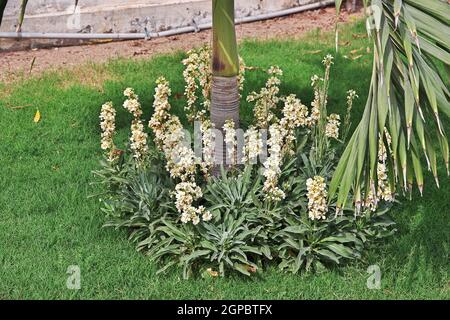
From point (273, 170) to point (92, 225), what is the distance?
1.29 m

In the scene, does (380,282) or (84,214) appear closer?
(380,282)

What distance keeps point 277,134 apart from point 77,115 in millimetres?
2414

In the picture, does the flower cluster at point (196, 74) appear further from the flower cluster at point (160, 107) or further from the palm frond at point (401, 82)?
the palm frond at point (401, 82)

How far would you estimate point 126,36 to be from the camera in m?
8.04

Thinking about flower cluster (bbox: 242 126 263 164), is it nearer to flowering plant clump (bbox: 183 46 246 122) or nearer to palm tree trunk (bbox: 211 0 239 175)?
palm tree trunk (bbox: 211 0 239 175)

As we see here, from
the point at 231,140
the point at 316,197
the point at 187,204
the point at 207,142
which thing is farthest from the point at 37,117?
the point at 316,197

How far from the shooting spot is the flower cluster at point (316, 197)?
426 cm

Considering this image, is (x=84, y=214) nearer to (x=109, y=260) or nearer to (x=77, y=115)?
(x=109, y=260)

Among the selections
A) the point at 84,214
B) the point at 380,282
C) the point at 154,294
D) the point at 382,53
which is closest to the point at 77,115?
the point at 84,214

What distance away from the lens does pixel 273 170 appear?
14.4ft

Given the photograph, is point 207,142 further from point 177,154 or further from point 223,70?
point 223,70

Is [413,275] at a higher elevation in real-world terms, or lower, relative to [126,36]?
lower

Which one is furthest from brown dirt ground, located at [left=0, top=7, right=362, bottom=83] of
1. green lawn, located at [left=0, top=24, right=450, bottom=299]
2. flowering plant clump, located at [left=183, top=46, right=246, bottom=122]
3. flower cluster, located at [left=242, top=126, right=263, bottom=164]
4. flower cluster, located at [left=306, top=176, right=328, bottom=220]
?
flower cluster, located at [left=306, top=176, right=328, bottom=220]
